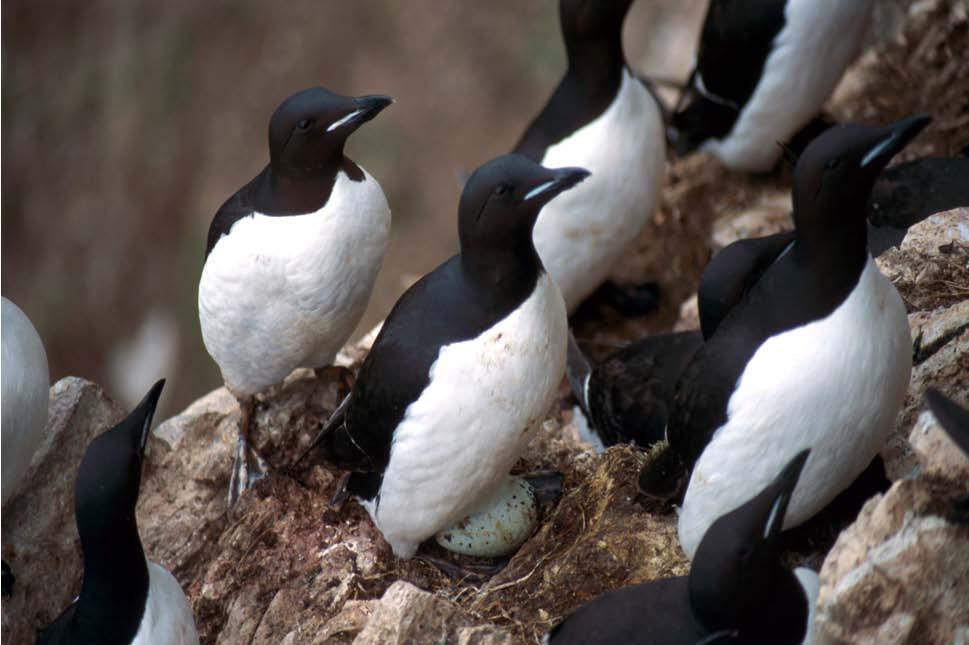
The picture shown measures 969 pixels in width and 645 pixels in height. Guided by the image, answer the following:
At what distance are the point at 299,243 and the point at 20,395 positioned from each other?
102cm

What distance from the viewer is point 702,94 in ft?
20.9

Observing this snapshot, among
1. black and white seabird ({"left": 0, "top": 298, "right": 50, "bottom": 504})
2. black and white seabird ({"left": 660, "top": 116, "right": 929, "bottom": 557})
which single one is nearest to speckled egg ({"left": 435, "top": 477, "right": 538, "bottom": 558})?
black and white seabird ({"left": 660, "top": 116, "right": 929, "bottom": 557})

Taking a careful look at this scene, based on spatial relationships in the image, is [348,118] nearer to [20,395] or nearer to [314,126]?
[314,126]

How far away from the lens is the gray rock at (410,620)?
3.41 metres

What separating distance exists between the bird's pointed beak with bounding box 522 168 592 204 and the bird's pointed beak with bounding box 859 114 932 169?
0.80 m

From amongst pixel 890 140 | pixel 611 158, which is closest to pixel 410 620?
pixel 890 140

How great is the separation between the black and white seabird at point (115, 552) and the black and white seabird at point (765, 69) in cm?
331

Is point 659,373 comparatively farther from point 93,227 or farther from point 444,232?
point 93,227

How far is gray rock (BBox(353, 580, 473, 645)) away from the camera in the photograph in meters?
3.41

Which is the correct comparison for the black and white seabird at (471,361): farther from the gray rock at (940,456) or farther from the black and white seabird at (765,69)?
the black and white seabird at (765,69)

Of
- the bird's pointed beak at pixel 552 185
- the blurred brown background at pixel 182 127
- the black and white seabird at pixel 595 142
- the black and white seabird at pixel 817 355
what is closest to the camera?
the black and white seabird at pixel 817 355

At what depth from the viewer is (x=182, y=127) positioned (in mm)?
12711

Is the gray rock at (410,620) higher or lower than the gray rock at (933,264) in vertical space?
lower

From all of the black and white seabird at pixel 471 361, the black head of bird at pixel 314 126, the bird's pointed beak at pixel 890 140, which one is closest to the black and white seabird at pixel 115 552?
the black and white seabird at pixel 471 361
